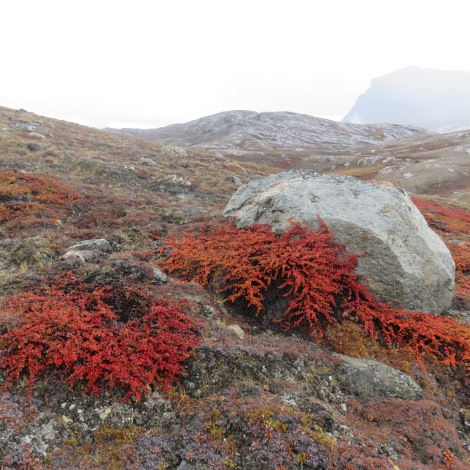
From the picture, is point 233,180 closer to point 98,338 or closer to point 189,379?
point 98,338

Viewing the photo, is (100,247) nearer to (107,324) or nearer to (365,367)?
(107,324)

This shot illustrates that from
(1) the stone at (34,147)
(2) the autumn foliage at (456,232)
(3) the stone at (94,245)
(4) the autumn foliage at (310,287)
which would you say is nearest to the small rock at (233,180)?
(2) the autumn foliage at (456,232)

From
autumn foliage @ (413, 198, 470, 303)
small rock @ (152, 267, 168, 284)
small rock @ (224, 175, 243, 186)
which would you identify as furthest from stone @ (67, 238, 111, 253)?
small rock @ (224, 175, 243, 186)

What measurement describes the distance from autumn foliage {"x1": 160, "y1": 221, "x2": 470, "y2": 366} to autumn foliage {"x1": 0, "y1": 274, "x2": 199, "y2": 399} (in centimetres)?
267

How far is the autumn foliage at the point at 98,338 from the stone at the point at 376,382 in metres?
3.81

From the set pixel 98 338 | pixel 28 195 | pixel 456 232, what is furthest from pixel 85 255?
pixel 456 232

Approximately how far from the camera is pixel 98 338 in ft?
21.5

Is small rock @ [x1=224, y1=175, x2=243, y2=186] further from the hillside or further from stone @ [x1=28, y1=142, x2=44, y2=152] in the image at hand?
the hillside

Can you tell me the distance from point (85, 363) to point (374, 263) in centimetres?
904

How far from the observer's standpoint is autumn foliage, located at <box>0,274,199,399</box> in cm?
584

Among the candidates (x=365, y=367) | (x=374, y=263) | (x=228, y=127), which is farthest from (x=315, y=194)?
(x=228, y=127)

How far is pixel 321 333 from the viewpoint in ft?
30.5

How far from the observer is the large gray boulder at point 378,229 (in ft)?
35.2

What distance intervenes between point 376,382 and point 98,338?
6.40 meters
